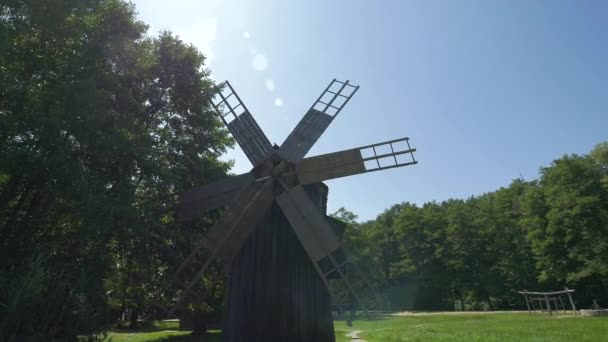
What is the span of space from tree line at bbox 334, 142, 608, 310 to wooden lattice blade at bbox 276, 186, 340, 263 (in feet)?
122

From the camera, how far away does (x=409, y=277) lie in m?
63.1

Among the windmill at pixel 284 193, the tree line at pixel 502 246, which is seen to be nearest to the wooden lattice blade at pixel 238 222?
the windmill at pixel 284 193

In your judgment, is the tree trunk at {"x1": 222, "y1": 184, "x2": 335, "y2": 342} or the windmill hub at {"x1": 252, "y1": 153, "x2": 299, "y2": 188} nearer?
the tree trunk at {"x1": 222, "y1": 184, "x2": 335, "y2": 342}

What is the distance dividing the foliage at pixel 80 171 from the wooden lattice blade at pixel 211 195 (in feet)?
2.31

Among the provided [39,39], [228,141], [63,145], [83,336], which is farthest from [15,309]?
[228,141]

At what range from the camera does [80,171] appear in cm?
1098

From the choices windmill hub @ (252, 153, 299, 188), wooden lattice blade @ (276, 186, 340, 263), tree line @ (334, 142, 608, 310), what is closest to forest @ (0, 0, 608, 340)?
windmill hub @ (252, 153, 299, 188)

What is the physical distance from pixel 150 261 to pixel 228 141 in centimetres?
871

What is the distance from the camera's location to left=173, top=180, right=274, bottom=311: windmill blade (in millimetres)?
12555

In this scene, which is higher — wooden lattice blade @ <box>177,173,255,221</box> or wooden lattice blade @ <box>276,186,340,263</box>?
wooden lattice blade @ <box>177,173,255,221</box>

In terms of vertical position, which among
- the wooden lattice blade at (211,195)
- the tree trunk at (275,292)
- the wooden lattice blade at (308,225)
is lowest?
the tree trunk at (275,292)

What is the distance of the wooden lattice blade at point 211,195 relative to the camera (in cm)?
1405

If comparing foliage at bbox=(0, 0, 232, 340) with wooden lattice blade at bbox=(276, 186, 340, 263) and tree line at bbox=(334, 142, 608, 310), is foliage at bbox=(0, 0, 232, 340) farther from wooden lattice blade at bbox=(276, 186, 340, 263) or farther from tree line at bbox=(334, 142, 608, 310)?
tree line at bbox=(334, 142, 608, 310)

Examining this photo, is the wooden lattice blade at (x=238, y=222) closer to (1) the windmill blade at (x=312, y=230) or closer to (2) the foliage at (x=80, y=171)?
(1) the windmill blade at (x=312, y=230)
